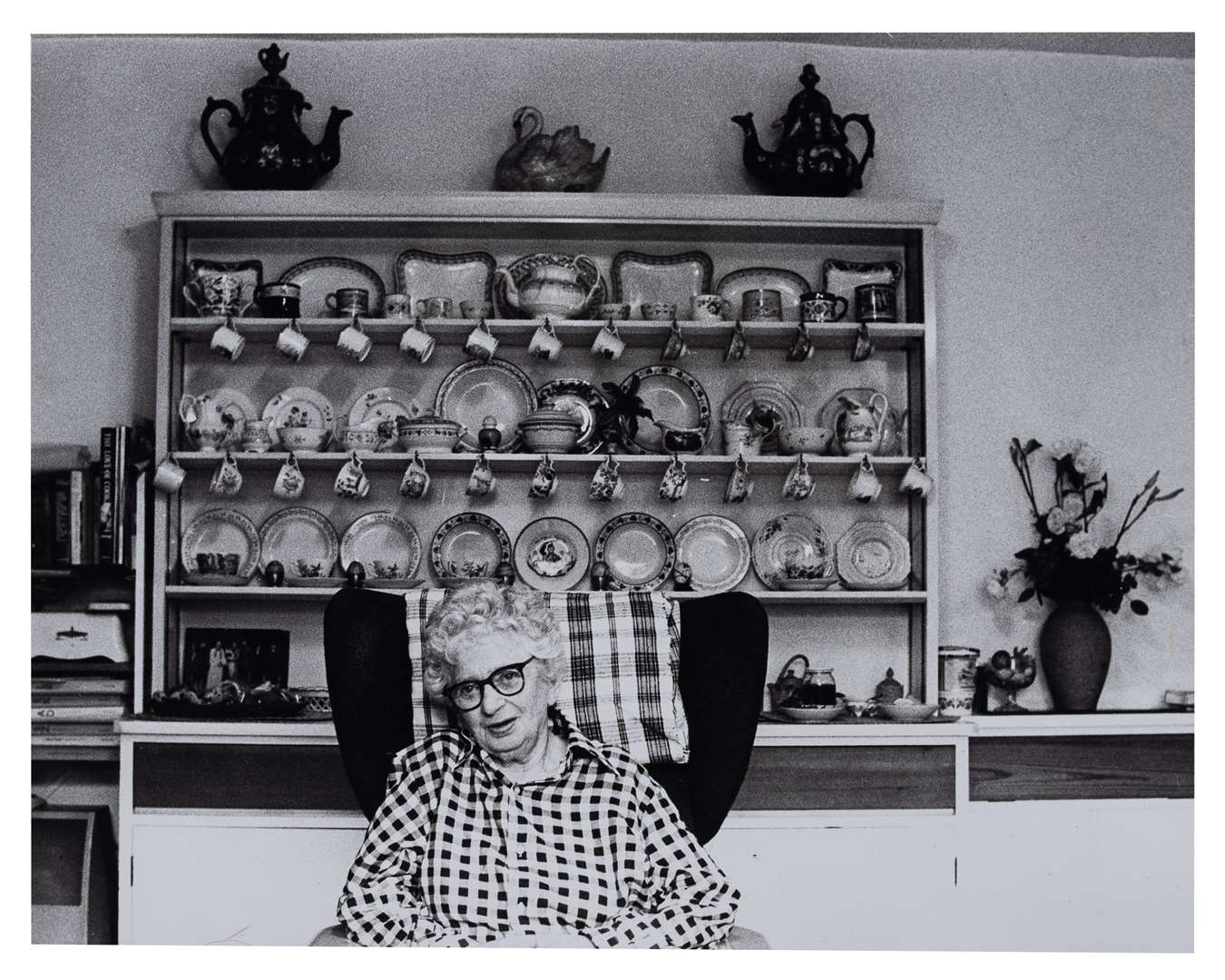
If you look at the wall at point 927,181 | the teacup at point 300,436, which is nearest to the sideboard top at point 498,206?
the wall at point 927,181

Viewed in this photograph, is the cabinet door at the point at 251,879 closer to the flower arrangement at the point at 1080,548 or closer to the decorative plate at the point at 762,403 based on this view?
the decorative plate at the point at 762,403

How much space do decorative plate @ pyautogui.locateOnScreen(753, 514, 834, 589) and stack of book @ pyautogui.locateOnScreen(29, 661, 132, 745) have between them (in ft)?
5.22

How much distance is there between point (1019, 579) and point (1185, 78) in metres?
1.41

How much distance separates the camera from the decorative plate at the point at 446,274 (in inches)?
126

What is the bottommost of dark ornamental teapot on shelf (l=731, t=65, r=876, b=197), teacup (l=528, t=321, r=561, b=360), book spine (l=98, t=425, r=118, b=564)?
book spine (l=98, t=425, r=118, b=564)

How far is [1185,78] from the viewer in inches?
131

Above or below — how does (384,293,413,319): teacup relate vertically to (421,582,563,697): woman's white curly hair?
above

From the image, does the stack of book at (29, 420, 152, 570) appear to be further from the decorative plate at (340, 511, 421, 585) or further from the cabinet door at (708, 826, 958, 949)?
the cabinet door at (708, 826, 958, 949)

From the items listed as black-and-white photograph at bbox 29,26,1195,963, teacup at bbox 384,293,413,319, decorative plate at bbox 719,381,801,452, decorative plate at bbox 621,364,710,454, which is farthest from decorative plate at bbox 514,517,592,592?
teacup at bbox 384,293,413,319

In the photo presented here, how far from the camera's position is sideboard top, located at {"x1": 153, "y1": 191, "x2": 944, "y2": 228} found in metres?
3.03

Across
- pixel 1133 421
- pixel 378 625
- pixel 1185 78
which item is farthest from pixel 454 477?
pixel 1185 78

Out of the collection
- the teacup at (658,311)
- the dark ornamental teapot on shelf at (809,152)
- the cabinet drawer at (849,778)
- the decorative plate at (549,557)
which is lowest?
the cabinet drawer at (849,778)

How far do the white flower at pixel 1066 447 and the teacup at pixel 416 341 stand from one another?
1.63 m
